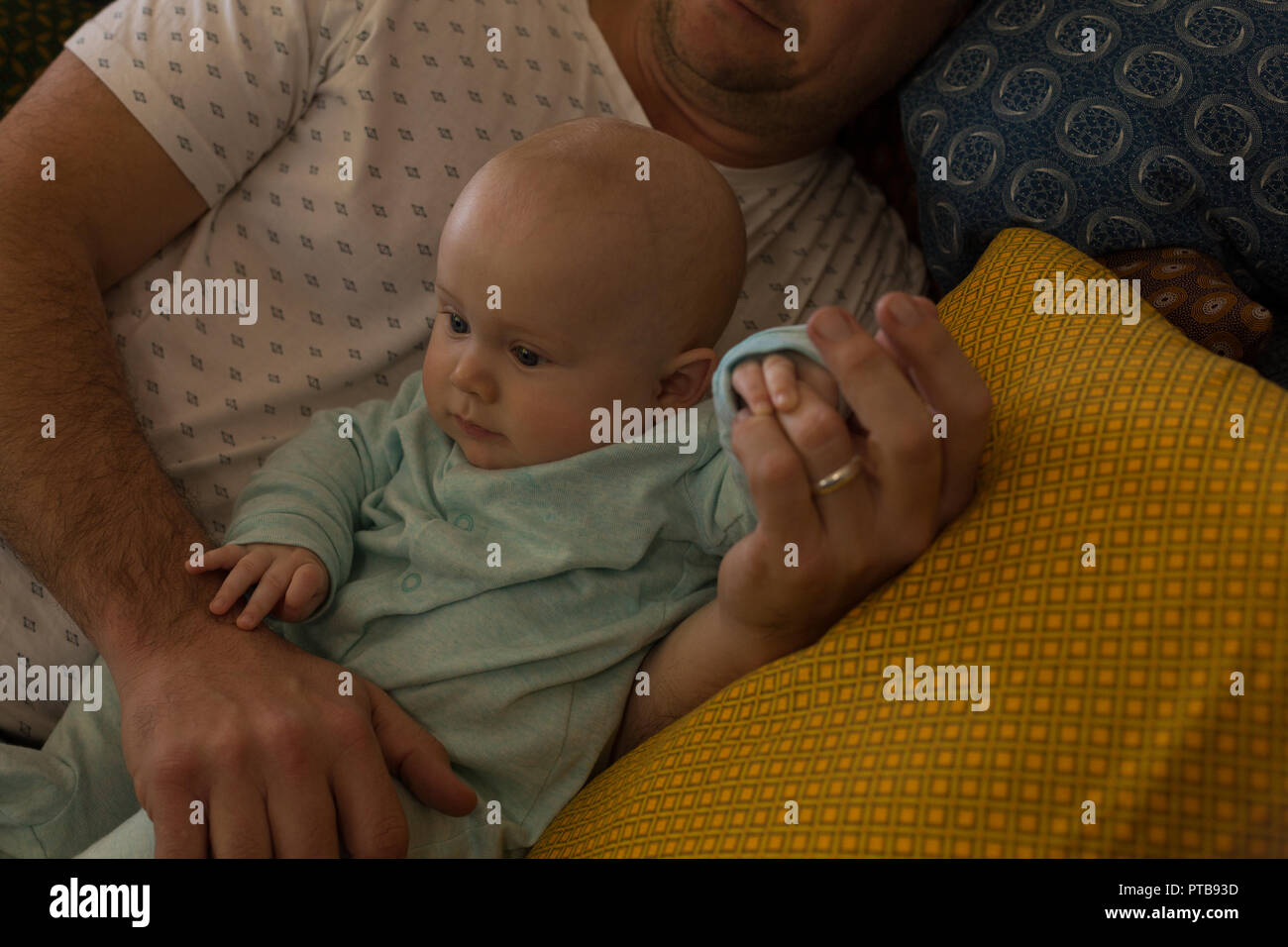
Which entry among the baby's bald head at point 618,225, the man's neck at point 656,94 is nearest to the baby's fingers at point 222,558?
the baby's bald head at point 618,225

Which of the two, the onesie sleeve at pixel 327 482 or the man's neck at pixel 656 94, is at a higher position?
the man's neck at pixel 656 94

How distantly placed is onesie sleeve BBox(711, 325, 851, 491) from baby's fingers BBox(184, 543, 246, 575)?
52 cm

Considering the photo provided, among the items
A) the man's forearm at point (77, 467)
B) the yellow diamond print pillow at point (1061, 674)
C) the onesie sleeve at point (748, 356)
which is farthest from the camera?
the man's forearm at point (77, 467)

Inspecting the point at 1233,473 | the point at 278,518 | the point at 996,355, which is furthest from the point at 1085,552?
the point at 278,518

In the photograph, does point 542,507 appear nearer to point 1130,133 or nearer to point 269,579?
point 269,579

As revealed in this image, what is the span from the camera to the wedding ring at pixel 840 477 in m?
0.74

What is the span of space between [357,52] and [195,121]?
8.9 inches

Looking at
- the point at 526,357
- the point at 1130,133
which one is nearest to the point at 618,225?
the point at 526,357

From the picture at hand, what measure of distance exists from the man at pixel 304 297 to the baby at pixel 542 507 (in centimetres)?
5

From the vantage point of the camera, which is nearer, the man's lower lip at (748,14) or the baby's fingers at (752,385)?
the baby's fingers at (752,385)

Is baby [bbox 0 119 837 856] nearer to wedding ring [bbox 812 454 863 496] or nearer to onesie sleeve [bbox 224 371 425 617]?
onesie sleeve [bbox 224 371 425 617]

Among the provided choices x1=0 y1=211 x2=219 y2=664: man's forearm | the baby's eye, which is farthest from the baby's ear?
x1=0 y1=211 x2=219 y2=664: man's forearm

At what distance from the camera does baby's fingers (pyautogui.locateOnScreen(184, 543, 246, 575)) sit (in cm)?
99

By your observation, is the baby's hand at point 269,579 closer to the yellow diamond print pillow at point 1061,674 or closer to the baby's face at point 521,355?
the baby's face at point 521,355
